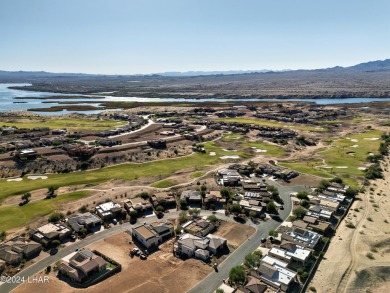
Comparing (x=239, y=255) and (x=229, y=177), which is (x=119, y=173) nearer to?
(x=229, y=177)

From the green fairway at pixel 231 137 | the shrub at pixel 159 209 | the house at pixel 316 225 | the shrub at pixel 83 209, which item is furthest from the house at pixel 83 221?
the green fairway at pixel 231 137

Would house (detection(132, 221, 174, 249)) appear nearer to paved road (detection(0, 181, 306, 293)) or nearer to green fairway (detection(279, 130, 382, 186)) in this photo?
paved road (detection(0, 181, 306, 293))

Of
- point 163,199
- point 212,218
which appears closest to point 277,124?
point 163,199

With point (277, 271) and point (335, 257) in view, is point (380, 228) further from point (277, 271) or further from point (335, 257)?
point (277, 271)

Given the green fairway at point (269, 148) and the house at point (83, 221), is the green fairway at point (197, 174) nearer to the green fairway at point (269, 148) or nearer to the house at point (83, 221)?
the green fairway at point (269, 148)

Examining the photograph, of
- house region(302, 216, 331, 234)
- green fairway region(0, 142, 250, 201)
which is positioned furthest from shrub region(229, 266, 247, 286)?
green fairway region(0, 142, 250, 201)

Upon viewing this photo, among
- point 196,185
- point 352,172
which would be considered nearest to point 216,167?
point 196,185
